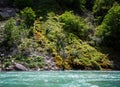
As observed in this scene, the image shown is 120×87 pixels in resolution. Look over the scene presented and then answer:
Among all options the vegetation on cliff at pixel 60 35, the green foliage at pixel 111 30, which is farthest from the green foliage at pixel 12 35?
the green foliage at pixel 111 30

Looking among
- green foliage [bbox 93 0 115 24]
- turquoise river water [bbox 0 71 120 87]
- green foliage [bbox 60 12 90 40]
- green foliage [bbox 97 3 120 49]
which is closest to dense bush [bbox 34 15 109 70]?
green foliage [bbox 60 12 90 40]

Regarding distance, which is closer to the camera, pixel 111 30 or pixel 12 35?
pixel 12 35

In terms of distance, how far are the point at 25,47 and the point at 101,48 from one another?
18.9 meters

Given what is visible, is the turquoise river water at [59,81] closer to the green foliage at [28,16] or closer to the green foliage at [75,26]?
the green foliage at [28,16]

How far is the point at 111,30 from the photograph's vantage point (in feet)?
276

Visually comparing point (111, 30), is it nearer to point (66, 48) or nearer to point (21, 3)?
point (66, 48)

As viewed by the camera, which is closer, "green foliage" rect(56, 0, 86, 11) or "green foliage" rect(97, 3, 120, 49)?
"green foliage" rect(97, 3, 120, 49)

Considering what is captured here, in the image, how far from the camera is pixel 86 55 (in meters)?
77.4

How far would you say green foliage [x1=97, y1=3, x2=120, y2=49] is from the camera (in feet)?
274

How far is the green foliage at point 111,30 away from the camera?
83562mm

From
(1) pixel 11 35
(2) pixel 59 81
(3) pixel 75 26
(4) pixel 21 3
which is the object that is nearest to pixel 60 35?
(3) pixel 75 26

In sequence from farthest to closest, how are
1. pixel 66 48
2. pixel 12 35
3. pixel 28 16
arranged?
pixel 28 16
pixel 66 48
pixel 12 35

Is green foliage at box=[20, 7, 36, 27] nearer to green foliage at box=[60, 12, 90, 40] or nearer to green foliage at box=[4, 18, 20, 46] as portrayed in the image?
green foliage at box=[60, 12, 90, 40]

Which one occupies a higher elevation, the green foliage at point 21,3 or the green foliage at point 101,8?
the green foliage at point 21,3
